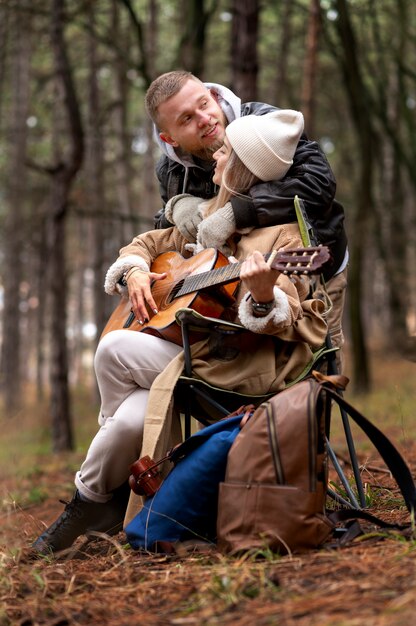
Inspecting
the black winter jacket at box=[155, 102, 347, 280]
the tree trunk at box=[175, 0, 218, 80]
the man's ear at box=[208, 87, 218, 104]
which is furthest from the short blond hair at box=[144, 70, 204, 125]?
the tree trunk at box=[175, 0, 218, 80]

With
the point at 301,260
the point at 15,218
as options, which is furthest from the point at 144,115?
the point at 301,260

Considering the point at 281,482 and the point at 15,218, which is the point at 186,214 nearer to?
the point at 281,482

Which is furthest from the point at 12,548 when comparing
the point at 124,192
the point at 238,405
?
the point at 124,192

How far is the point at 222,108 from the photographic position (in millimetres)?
3859

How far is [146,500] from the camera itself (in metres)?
3.18

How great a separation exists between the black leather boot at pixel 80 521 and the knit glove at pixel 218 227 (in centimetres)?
112

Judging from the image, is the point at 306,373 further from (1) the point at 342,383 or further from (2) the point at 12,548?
(2) the point at 12,548

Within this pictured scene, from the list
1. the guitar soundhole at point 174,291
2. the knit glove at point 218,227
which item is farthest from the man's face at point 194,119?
the guitar soundhole at point 174,291

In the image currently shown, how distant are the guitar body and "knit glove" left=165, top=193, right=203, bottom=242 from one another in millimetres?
126

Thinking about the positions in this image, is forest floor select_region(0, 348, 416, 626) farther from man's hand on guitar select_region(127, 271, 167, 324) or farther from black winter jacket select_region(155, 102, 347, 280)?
black winter jacket select_region(155, 102, 347, 280)

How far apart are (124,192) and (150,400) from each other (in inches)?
450

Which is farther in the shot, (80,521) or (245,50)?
(245,50)

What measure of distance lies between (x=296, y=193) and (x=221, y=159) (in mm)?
A: 370

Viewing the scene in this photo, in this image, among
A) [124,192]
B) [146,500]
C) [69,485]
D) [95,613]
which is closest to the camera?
[95,613]
